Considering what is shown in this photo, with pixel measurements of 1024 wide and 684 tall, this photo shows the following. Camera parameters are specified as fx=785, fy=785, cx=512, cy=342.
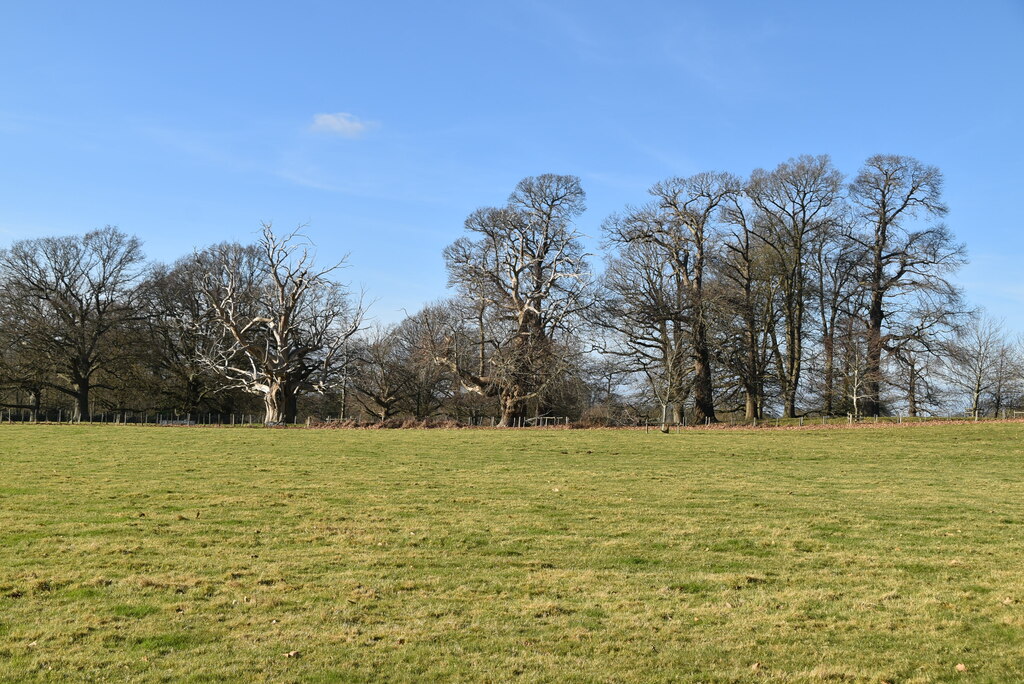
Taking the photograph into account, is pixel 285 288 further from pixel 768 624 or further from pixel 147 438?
pixel 768 624

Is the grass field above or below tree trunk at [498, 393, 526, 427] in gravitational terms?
below

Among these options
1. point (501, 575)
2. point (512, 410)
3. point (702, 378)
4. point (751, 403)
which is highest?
→ point (702, 378)

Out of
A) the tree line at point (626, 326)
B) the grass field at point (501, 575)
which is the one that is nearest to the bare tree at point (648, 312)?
the tree line at point (626, 326)

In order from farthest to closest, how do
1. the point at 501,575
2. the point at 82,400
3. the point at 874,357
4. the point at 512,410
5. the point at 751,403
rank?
the point at 82,400
the point at 751,403
the point at 874,357
the point at 512,410
the point at 501,575

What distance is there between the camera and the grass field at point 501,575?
673cm

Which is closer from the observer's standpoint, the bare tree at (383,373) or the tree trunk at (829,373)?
the tree trunk at (829,373)

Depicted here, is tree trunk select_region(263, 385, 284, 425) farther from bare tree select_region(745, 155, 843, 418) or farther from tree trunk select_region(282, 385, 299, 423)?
bare tree select_region(745, 155, 843, 418)

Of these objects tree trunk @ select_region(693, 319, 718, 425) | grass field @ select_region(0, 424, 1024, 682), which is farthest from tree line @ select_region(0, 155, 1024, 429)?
grass field @ select_region(0, 424, 1024, 682)

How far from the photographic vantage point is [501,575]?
9688 millimetres

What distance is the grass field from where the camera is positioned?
673 cm

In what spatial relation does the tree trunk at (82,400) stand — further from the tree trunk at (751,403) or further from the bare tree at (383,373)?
the tree trunk at (751,403)

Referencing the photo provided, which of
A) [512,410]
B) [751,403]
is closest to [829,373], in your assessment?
[751,403]

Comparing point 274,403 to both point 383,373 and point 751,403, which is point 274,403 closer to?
point 383,373

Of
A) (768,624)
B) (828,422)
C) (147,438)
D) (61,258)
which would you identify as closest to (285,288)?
(61,258)
